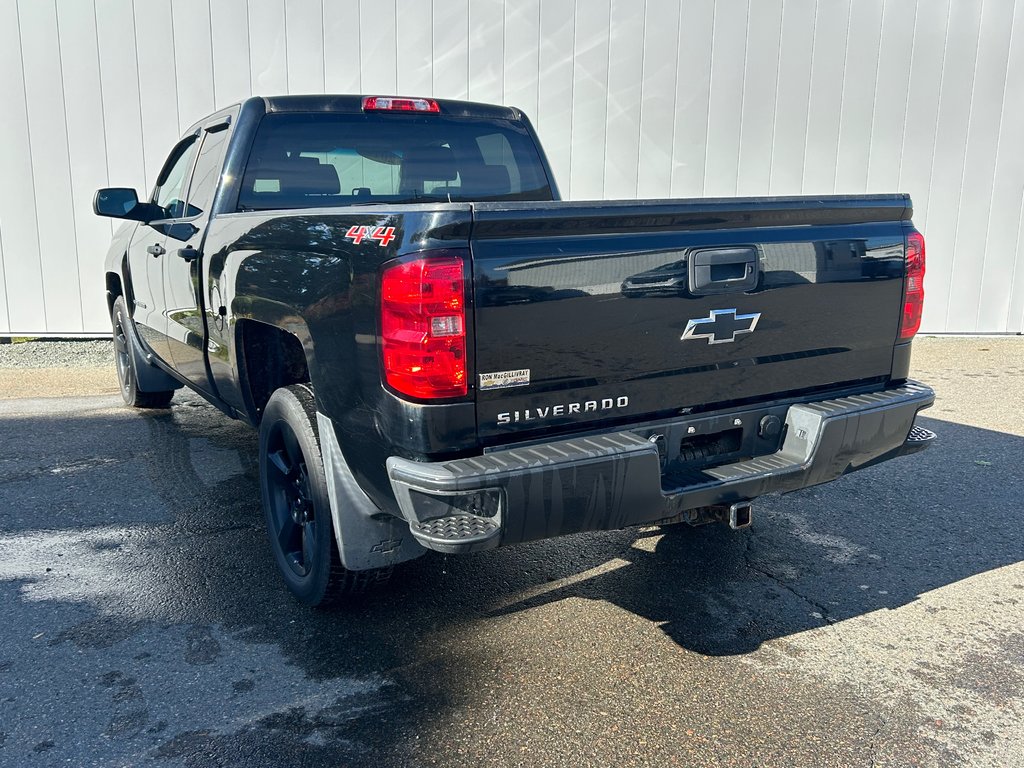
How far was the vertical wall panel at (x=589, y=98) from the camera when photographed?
8.46 m

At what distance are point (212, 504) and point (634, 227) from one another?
9.45 ft

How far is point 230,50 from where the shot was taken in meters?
8.17

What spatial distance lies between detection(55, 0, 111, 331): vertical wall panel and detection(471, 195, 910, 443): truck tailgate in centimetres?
712

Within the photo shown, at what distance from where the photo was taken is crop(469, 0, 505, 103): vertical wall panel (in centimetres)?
832

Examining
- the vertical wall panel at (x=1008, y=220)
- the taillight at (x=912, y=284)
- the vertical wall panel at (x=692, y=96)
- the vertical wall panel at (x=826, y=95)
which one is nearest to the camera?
the taillight at (x=912, y=284)

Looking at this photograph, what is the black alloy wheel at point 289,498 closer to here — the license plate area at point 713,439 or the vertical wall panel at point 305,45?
the license plate area at point 713,439

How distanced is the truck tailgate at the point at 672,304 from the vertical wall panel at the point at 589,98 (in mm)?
5664

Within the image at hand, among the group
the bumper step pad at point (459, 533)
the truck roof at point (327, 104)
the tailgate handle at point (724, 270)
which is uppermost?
the truck roof at point (327, 104)

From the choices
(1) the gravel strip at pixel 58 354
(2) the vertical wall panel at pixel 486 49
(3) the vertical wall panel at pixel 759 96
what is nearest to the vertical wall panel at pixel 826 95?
(3) the vertical wall panel at pixel 759 96

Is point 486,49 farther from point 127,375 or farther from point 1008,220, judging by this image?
point 1008,220

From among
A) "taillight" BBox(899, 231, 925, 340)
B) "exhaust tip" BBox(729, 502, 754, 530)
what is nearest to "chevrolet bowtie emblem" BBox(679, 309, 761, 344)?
"exhaust tip" BBox(729, 502, 754, 530)

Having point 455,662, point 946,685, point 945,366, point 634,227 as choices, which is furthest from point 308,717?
point 945,366

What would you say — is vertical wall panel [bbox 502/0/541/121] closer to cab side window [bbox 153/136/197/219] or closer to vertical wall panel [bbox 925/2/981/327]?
cab side window [bbox 153/136/197/219]

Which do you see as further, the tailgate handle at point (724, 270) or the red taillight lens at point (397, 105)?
the red taillight lens at point (397, 105)
